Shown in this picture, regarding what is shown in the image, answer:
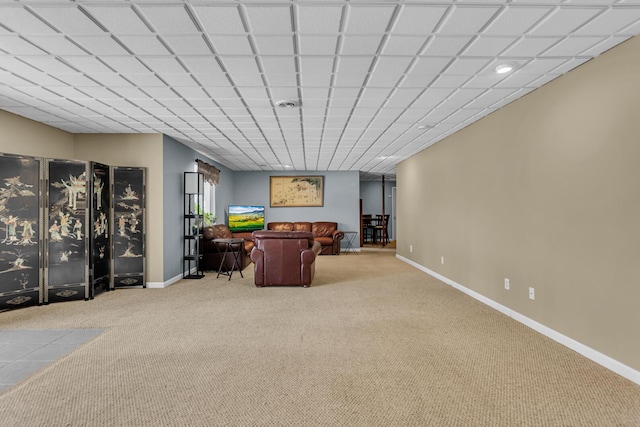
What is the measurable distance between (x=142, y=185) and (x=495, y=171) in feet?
17.1

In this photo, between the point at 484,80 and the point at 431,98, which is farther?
the point at 431,98

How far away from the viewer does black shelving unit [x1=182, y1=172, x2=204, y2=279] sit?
21.1 feet

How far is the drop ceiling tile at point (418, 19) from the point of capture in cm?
224

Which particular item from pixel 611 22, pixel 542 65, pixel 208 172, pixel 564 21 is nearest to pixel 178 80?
pixel 564 21

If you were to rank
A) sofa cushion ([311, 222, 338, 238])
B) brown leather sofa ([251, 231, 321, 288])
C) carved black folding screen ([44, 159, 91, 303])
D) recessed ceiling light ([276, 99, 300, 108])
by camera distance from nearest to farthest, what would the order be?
recessed ceiling light ([276, 99, 300, 108]) → carved black folding screen ([44, 159, 91, 303]) → brown leather sofa ([251, 231, 321, 288]) → sofa cushion ([311, 222, 338, 238])

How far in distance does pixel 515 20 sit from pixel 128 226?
5598 millimetres

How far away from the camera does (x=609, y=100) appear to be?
2734mm

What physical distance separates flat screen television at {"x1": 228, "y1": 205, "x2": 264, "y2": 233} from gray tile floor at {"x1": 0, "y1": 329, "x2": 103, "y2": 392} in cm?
654

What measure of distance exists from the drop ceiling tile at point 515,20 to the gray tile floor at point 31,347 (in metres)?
4.20

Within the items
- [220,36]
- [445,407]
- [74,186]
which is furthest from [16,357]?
[445,407]

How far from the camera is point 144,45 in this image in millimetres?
2709

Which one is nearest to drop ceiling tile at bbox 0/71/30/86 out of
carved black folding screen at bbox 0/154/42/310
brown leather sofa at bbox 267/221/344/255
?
carved black folding screen at bbox 0/154/42/310

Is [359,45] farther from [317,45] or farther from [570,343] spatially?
[570,343]

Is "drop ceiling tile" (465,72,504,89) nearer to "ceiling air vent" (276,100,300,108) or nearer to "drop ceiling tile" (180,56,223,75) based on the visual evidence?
"ceiling air vent" (276,100,300,108)
